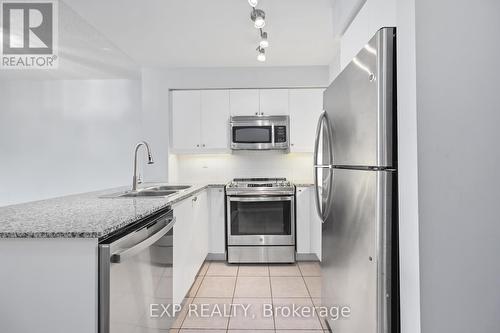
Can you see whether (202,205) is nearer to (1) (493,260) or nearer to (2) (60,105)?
(1) (493,260)

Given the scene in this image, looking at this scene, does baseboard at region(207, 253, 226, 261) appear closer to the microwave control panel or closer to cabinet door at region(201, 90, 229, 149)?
cabinet door at region(201, 90, 229, 149)

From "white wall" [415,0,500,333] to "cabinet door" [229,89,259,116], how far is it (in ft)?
8.65

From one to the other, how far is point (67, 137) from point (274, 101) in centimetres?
312

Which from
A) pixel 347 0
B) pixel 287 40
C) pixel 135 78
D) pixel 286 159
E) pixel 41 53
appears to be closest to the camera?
pixel 347 0

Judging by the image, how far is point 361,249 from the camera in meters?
1.33

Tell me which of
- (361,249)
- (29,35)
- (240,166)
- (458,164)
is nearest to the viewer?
(458,164)

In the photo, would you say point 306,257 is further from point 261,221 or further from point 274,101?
point 274,101

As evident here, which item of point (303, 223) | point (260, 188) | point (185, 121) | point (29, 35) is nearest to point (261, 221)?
point (260, 188)

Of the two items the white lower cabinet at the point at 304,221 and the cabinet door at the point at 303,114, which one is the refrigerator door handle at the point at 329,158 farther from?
the cabinet door at the point at 303,114

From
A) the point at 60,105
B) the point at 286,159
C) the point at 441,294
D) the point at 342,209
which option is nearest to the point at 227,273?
the point at 286,159

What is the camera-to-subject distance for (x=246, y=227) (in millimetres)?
3301

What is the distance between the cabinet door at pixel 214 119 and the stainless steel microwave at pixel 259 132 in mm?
137

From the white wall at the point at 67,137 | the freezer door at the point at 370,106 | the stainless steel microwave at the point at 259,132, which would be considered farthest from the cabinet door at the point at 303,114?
the white wall at the point at 67,137

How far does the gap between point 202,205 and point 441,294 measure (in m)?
2.42
